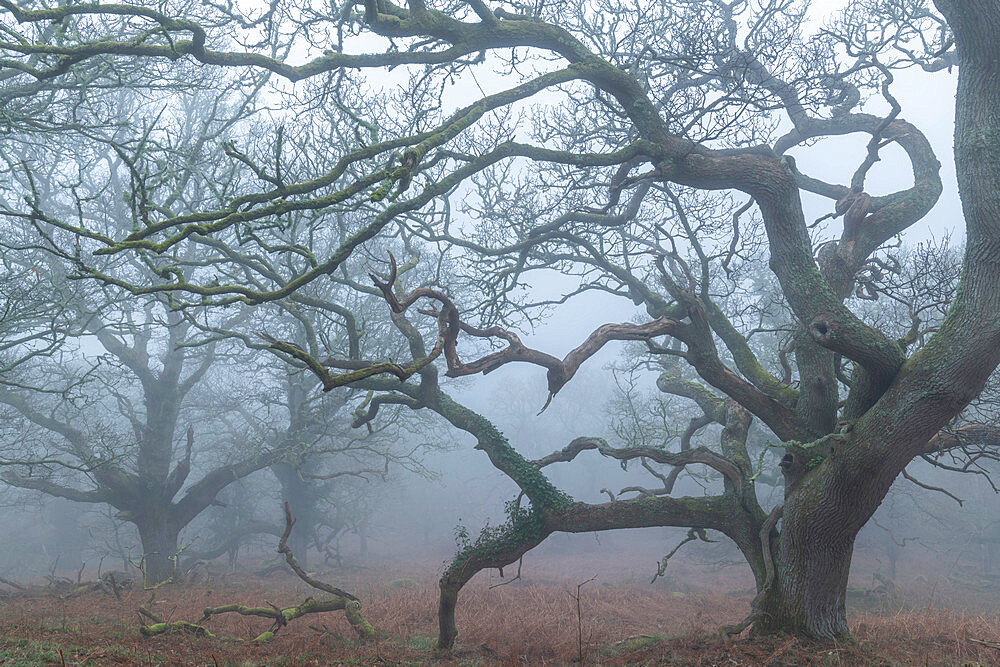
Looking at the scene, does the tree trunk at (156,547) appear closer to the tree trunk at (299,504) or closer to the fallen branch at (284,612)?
the tree trunk at (299,504)

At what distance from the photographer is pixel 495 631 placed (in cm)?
1050

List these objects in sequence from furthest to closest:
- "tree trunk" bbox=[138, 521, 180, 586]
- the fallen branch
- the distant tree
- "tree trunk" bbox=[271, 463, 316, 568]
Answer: "tree trunk" bbox=[271, 463, 316, 568] < "tree trunk" bbox=[138, 521, 180, 586] < the fallen branch < the distant tree

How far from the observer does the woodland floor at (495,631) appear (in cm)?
682

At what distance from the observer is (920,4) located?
10422 mm

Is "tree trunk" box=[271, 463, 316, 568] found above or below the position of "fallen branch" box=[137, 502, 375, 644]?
above

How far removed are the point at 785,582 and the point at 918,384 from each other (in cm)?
305

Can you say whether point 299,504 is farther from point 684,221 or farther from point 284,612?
point 684,221

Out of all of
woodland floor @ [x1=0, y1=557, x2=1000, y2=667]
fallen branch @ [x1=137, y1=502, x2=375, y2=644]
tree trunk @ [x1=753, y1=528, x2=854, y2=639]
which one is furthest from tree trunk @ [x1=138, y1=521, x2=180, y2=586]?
tree trunk @ [x1=753, y1=528, x2=854, y2=639]

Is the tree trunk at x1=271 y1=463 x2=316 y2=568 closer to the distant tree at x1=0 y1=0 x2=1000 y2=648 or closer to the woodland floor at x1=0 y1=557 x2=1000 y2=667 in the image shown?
the woodland floor at x1=0 y1=557 x2=1000 y2=667

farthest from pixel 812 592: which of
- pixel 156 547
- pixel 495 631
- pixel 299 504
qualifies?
pixel 299 504

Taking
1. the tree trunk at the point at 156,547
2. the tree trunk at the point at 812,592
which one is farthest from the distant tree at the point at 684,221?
the tree trunk at the point at 156,547

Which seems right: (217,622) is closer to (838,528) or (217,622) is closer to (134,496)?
(134,496)

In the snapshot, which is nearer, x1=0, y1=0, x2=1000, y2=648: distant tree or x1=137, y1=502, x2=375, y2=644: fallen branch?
x1=0, y1=0, x2=1000, y2=648: distant tree

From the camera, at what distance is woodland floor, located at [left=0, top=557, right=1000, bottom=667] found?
682cm
